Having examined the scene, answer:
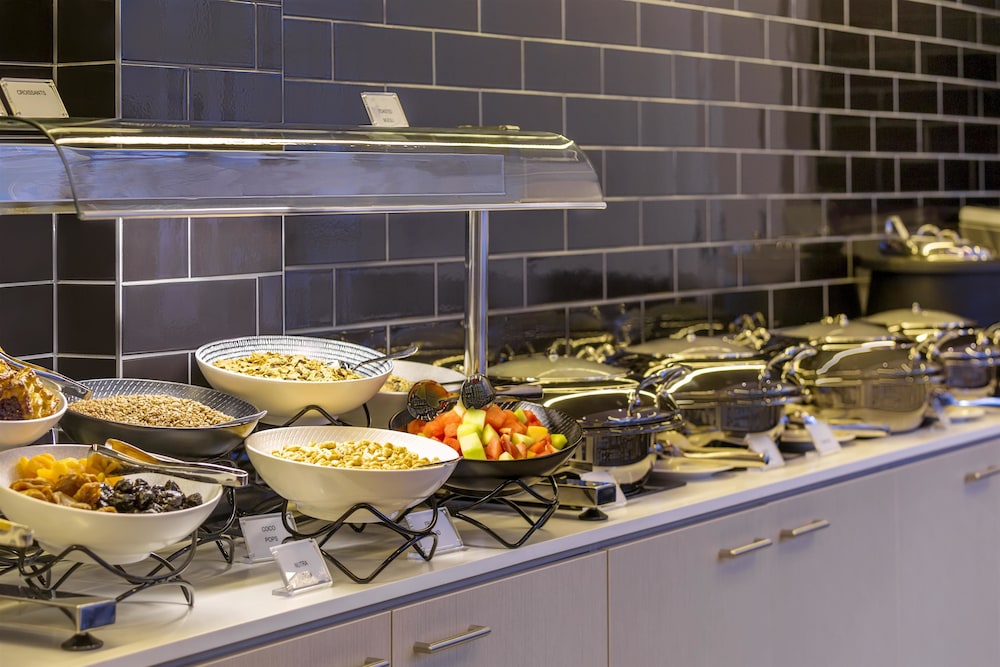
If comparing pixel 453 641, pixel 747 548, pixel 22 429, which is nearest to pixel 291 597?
pixel 453 641

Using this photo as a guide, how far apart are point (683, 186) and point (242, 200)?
5.89 ft

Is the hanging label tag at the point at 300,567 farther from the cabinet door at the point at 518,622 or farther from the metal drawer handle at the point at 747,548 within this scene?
the metal drawer handle at the point at 747,548

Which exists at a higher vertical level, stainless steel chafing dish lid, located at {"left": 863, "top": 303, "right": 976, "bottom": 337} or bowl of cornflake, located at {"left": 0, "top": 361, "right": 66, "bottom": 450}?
stainless steel chafing dish lid, located at {"left": 863, "top": 303, "right": 976, "bottom": 337}

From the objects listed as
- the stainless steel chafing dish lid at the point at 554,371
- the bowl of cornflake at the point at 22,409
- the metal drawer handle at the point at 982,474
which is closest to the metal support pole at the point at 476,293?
the stainless steel chafing dish lid at the point at 554,371

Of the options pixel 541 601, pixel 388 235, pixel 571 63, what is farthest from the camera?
pixel 571 63

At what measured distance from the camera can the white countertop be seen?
1.48 metres

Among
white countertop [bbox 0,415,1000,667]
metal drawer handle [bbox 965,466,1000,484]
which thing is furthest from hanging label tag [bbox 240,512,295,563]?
metal drawer handle [bbox 965,466,1000,484]

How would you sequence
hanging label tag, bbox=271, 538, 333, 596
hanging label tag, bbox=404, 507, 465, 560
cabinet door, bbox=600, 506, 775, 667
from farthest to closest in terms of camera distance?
cabinet door, bbox=600, 506, 775, 667 < hanging label tag, bbox=404, 507, 465, 560 < hanging label tag, bbox=271, 538, 333, 596

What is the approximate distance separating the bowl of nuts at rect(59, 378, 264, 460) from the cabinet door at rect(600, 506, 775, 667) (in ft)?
2.16

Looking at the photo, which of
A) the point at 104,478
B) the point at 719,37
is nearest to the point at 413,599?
the point at 104,478

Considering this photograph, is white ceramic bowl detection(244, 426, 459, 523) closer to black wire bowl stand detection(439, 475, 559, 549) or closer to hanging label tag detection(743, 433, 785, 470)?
black wire bowl stand detection(439, 475, 559, 549)

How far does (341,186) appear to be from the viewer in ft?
5.79

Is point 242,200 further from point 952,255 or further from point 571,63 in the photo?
point 952,255

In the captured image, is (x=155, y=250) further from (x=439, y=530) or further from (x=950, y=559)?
(x=950, y=559)
